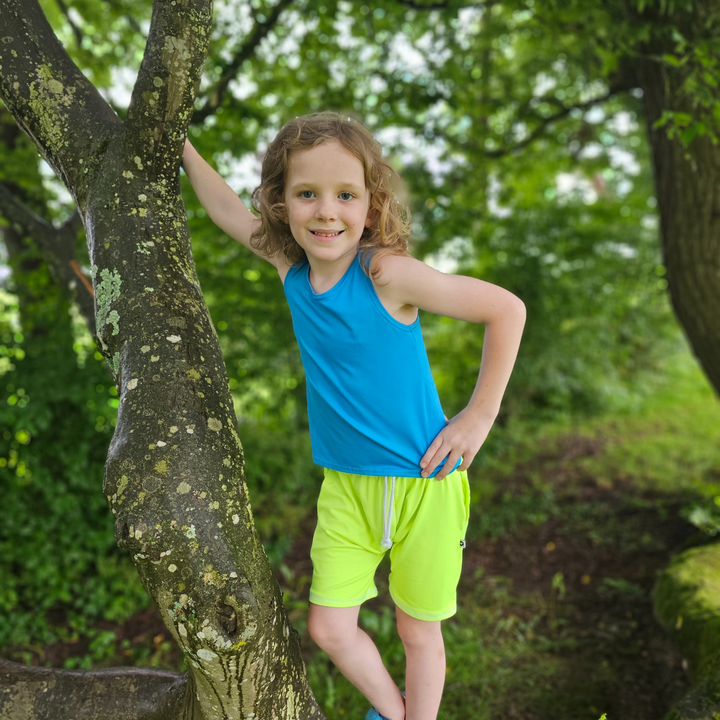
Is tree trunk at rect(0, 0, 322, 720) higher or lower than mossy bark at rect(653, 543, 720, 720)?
higher

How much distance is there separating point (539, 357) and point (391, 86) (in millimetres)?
3721

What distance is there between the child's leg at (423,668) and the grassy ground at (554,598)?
0.98m

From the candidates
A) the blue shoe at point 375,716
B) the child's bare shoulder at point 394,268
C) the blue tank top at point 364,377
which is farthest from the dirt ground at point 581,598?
the child's bare shoulder at point 394,268

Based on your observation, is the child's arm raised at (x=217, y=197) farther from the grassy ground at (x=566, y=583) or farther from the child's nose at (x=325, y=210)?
the grassy ground at (x=566, y=583)

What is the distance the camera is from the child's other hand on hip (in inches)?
70.1

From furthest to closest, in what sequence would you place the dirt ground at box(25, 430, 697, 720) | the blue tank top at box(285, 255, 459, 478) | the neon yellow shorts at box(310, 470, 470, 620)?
the dirt ground at box(25, 430, 697, 720), the neon yellow shorts at box(310, 470, 470, 620), the blue tank top at box(285, 255, 459, 478)

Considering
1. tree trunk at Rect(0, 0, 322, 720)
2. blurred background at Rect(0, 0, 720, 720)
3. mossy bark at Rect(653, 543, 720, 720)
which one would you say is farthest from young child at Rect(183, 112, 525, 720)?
mossy bark at Rect(653, 543, 720, 720)

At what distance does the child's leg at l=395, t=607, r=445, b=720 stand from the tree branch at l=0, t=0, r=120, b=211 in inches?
65.7

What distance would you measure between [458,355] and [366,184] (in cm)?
534

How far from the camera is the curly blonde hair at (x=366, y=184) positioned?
→ 5.52ft

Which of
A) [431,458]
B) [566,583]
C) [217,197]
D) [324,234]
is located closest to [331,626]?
[431,458]

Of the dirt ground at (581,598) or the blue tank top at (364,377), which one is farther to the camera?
the dirt ground at (581,598)

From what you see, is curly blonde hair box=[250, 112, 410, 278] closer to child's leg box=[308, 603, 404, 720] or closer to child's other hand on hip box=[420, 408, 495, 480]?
child's other hand on hip box=[420, 408, 495, 480]

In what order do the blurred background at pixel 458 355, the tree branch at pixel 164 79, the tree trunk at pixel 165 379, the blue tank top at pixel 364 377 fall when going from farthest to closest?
A: the blurred background at pixel 458 355 < the blue tank top at pixel 364 377 < the tree branch at pixel 164 79 < the tree trunk at pixel 165 379
